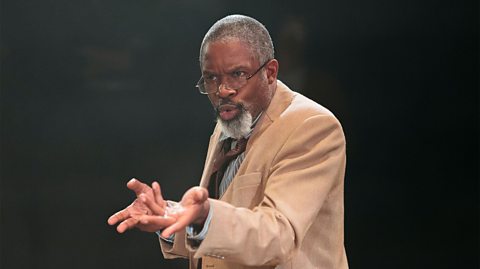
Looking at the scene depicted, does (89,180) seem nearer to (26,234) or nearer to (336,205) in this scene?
(26,234)

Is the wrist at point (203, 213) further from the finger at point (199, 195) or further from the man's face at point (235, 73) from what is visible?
the man's face at point (235, 73)

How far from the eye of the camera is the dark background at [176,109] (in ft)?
9.96

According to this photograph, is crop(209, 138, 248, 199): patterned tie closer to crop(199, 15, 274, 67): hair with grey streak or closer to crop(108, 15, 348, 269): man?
crop(108, 15, 348, 269): man

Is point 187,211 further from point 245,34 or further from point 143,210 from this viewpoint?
point 245,34

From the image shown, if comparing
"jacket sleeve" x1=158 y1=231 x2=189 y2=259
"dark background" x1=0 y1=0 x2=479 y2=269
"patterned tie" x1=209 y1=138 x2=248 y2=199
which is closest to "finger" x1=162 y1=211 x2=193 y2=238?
"patterned tie" x1=209 y1=138 x2=248 y2=199

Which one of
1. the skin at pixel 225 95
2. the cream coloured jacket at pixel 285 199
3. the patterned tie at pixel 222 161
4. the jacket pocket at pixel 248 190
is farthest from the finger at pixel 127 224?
the patterned tie at pixel 222 161

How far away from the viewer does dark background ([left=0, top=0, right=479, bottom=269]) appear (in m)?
3.04

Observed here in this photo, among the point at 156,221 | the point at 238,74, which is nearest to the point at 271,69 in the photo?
the point at 238,74

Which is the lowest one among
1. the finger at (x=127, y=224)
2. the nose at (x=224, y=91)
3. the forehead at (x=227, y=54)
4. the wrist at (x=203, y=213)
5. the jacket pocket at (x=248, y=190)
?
the jacket pocket at (x=248, y=190)

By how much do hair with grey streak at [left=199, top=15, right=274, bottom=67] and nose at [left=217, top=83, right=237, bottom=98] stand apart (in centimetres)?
10

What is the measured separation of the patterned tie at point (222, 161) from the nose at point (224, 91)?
0.15 metres

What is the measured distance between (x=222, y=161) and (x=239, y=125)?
15 centimetres

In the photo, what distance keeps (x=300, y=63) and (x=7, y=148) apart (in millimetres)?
1205

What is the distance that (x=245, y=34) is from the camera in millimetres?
1798
